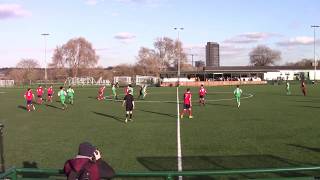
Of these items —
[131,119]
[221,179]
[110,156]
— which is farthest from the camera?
[131,119]

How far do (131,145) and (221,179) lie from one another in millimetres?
6018

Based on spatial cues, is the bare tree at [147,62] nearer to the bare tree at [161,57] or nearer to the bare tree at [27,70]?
the bare tree at [161,57]

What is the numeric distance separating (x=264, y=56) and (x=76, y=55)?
7090 centimetres

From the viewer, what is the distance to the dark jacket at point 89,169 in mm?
5129

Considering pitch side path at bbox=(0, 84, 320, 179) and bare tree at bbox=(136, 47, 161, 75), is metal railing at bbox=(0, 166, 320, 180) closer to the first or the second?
pitch side path at bbox=(0, 84, 320, 179)

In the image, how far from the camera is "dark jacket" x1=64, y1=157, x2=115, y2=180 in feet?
16.8

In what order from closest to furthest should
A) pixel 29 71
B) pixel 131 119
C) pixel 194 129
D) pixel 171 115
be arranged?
pixel 194 129 → pixel 131 119 → pixel 171 115 → pixel 29 71

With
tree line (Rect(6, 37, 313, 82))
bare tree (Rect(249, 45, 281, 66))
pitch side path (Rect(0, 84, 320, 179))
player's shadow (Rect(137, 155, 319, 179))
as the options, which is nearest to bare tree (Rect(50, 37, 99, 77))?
Result: tree line (Rect(6, 37, 313, 82))

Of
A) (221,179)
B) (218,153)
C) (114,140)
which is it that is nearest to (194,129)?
(114,140)

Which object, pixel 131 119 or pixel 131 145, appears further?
pixel 131 119

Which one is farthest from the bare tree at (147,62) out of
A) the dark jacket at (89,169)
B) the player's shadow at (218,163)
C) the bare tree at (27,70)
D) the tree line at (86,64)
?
the dark jacket at (89,169)

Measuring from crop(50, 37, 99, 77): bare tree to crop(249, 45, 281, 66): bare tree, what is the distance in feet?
209

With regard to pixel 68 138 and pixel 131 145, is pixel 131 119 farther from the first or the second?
pixel 131 145

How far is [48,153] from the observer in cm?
1451
